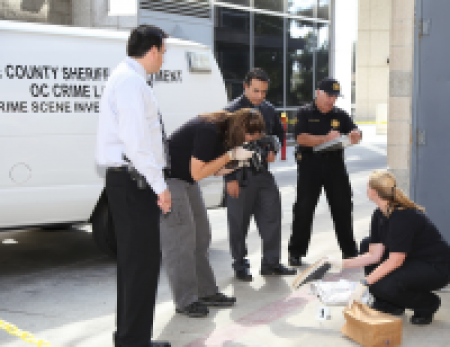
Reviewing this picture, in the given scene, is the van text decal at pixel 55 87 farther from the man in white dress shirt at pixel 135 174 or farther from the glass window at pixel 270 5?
the glass window at pixel 270 5

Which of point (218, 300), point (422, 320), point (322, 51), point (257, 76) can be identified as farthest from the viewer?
point (322, 51)

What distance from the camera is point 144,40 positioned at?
3.83 metres

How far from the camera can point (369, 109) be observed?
37062 millimetres

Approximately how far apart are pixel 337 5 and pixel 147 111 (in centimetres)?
2232

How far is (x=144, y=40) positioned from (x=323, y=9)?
2131 cm

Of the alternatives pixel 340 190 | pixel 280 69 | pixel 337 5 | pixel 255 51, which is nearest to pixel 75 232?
pixel 340 190

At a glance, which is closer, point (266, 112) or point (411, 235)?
point (411, 235)

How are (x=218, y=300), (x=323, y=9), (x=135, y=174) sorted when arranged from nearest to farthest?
(x=135, y=174) → (x=218, y=300) → (x=323, y=9)

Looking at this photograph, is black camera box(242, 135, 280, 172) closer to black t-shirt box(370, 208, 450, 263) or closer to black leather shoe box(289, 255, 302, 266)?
black t-shirt box(370, 208, 450, 263)

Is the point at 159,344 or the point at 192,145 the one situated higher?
the point at 192,145

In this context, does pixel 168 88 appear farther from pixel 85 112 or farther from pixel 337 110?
pixel 337 110

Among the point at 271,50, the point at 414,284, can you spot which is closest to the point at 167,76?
the point at 414,284

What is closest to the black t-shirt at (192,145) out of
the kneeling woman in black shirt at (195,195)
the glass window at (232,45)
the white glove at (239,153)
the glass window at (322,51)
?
the kneeling woman in black shirt at (195,195)

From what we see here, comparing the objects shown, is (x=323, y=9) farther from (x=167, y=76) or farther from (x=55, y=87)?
(x=55, y=87)
